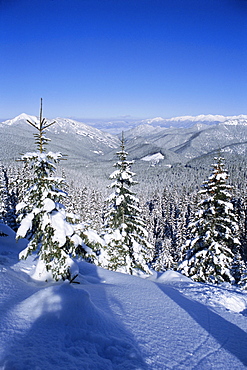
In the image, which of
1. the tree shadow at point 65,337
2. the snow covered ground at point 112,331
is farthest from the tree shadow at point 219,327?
the tree shadow at point 65,337

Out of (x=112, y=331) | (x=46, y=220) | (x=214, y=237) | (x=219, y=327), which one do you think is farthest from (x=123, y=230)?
(x=112, y=331)

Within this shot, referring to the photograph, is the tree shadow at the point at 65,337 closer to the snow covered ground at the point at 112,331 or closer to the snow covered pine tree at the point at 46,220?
the snow covered ground at the point at 112,331

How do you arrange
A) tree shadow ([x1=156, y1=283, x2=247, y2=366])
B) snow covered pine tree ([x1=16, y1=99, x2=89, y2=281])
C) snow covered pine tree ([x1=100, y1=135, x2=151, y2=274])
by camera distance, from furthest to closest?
snow covered pine tree ([x1=100, y1=135, x2=151, y2=274])
snow covered pine tree ([x1=16, y1=99, x2=89, y2=281])
tree shadow ([x1=156, y1=283, x2=247, y2=366])

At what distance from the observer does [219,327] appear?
588cm

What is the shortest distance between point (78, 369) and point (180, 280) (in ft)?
29.1

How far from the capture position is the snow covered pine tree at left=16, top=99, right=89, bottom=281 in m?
7.34

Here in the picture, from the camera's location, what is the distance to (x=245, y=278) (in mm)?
16141

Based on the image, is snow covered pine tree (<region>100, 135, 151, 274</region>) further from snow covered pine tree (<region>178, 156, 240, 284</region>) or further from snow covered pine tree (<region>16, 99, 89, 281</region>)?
snow covered pine tree (<region>16, 99, 89, 281</region>)

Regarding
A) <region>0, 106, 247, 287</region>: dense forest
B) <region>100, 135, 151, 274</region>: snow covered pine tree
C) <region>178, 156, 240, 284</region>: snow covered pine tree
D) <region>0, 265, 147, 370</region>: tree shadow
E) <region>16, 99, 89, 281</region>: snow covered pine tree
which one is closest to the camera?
<region>0, 265, 147, 370</region>: tree shadow

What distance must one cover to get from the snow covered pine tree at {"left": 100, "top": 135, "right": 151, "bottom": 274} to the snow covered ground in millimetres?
6773

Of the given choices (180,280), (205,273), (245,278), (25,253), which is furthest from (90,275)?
(245,278)

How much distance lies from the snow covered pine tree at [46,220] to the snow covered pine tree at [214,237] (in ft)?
29.9

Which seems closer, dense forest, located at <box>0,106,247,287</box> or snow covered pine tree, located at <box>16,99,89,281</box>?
snow covered pine tree, located at <box>16,99,89,281</box>

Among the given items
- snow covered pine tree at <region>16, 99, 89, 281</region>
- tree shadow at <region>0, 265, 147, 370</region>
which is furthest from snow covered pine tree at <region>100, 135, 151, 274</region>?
tree shadow at <region>0, 265, 147, 370</region>
